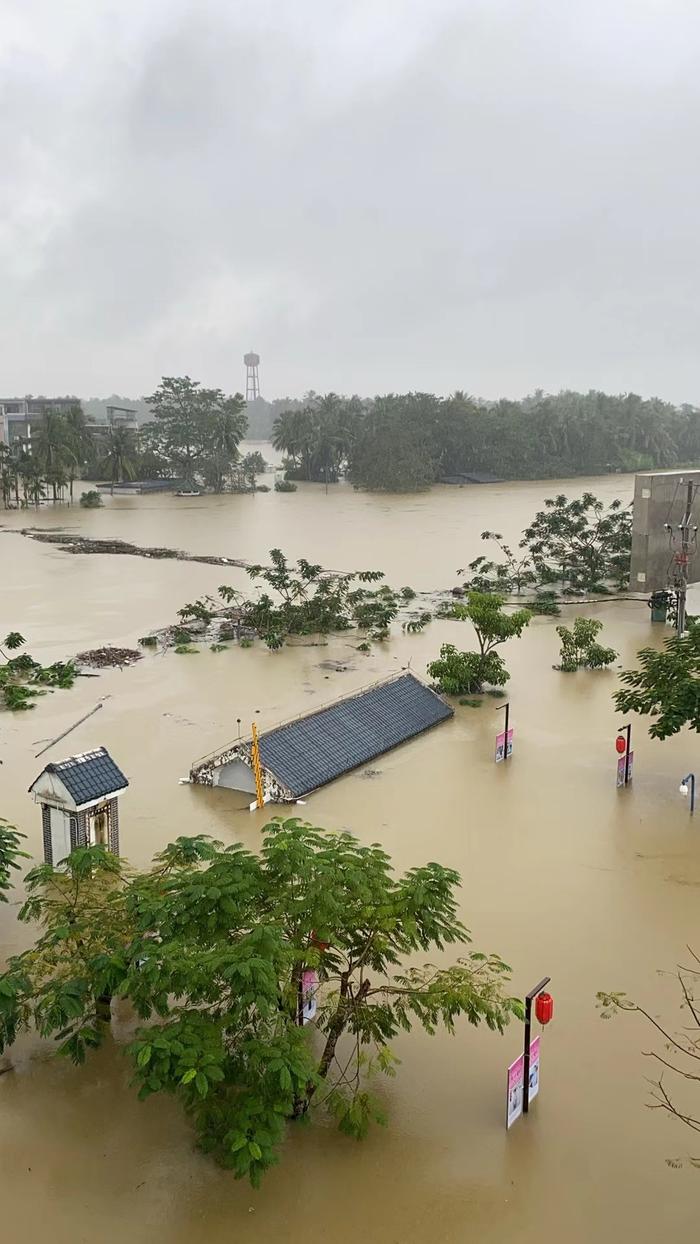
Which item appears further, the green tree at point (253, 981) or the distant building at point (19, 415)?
the distant building at point (19, 415)

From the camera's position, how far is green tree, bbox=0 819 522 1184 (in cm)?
635

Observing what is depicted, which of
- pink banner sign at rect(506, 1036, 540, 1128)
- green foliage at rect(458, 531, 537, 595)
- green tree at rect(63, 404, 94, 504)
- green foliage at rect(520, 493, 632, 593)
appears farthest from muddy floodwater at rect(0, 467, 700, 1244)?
green tree at rect(63, 404, 94, 504)

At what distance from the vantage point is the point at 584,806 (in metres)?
13.6

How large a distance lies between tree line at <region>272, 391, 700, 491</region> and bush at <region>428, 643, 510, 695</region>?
45.9 metres

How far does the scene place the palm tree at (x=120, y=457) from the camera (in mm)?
64625

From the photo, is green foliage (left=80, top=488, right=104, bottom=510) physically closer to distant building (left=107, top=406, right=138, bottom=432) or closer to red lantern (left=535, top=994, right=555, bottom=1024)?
distant building (left=107, top=406, right=138, bottom=432)

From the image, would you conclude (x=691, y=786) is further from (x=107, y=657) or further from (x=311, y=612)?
(x=311, y=612)

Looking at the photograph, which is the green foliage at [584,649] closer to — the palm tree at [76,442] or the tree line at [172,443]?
the palm tree at [76,442]

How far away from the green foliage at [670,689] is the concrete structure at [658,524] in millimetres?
11402

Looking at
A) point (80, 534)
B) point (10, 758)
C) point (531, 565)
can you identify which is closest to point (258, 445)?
point (80, 534)

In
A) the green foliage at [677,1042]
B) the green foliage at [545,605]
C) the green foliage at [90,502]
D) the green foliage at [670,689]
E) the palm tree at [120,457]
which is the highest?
the palm tree at [120,457]

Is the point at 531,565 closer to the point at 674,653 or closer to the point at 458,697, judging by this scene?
the point at 458,697

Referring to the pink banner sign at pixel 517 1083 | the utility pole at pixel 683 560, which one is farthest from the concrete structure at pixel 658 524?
the pink banner sign at pixel 517 1083

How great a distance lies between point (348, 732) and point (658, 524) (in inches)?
531
